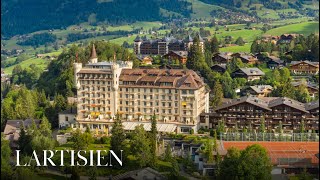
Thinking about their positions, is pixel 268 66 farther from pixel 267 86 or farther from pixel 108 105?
pixel 108 105

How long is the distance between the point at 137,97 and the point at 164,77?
299cm

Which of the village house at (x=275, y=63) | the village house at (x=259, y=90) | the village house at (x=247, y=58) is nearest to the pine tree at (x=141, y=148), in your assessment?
the village house at (x=259, y=90)

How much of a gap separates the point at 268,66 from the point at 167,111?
2803cm

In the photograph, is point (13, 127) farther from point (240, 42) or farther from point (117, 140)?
point (240, 42)

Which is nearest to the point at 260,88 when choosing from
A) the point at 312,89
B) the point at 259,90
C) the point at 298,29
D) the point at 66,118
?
the point at 259,90

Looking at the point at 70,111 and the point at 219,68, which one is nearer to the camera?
the point at 70,111

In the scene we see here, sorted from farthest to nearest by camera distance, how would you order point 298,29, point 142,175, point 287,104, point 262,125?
point 298,29
point 287,104
point 262,125
point 142,175

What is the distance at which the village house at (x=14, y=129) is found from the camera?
44.2 meters

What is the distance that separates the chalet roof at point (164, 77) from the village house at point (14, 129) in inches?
370

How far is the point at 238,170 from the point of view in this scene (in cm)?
3347

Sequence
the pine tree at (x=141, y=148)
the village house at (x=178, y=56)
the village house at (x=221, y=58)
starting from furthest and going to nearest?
the village house at (x=178, y=56)
the village house at (x=221, y=58)
the pine tree at (x=141, y=148)

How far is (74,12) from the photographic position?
178000 millimetres

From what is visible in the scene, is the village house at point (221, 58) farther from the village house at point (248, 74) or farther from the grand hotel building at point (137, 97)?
the grand hotel building at point (137, 97)

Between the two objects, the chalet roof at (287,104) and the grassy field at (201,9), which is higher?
the grassy field at (201,9)
